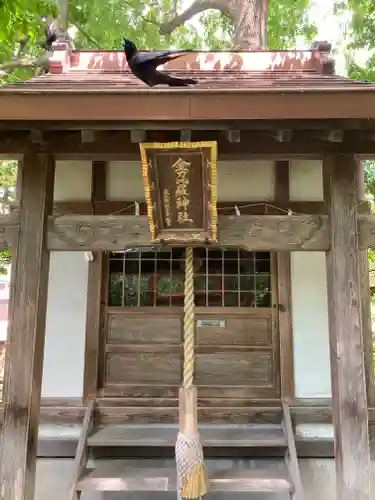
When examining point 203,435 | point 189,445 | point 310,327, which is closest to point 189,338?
point 189,445

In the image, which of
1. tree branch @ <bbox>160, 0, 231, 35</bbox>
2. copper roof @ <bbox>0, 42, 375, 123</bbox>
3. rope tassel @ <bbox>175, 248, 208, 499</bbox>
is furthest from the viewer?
tree branch @ <bbox>160, 0, 231, 35</bbox>

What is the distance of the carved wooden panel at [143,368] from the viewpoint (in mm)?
5410

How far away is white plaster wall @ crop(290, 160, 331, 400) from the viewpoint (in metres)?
5.25

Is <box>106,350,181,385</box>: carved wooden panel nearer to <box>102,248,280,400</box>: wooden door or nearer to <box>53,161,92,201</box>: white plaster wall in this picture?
<box>102,248,280,400</box>: wooden door

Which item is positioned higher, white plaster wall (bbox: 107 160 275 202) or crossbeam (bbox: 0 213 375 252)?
white plaster wall (bbox: 107 160 275 202)

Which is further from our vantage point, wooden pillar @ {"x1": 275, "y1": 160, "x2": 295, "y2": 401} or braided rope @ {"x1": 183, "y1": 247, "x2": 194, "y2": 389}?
wooden pillar @ {"x1": 275, "y1": 160, "x2": 295, "y2": 401}

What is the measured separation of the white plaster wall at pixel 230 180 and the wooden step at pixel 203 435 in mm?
2673

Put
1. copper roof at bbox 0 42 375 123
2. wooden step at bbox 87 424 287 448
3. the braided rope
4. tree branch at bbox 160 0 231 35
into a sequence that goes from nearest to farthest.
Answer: copper roof at bbox 0 42 375 123 → the braided rope → wooden step at bbox 87 424 287 448 → tree branch at bbox 160 0 231 35

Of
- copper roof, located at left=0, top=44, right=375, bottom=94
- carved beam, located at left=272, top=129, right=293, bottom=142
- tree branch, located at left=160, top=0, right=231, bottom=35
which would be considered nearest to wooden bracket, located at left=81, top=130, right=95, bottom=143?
carved beam, located at left=272, top=129, right=293, bottom=142

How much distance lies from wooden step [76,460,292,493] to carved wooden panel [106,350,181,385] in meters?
1.18

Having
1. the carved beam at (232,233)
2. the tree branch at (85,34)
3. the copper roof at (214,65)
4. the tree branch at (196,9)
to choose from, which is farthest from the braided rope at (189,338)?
the tree branch at (85,34)

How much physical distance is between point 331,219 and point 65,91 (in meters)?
2.35

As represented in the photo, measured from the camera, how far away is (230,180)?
543 centimetres

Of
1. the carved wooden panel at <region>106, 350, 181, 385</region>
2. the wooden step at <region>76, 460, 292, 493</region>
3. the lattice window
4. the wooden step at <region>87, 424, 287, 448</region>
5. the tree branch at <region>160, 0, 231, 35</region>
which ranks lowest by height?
the wooden step at <region>76, 460, 292, 493</region>
